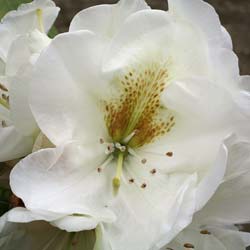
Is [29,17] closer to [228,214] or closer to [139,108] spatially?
[139,108]

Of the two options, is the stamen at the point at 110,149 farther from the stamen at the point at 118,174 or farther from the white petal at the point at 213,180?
the white petal at the point at 213,180

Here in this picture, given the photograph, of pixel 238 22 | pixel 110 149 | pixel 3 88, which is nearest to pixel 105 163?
pixel 110 149

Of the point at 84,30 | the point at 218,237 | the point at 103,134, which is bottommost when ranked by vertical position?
the point at 218,237

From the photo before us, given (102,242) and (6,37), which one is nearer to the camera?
(102,242)

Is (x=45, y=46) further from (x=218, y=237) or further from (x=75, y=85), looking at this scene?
(x=218, y=237)

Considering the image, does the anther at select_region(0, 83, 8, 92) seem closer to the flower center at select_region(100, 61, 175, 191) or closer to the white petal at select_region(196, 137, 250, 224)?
the flower center at select_region(100, 61, 175, 191)

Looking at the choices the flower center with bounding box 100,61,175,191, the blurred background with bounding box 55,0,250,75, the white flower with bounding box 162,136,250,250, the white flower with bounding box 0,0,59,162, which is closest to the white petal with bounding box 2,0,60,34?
the white flower with bounding box 0,0,59,162

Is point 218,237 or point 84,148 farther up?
point 84,148

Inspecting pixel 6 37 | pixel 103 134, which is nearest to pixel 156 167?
pixel 103 134

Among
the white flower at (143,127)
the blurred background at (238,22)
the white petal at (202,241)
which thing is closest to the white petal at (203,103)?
the white flower at (143,127)
